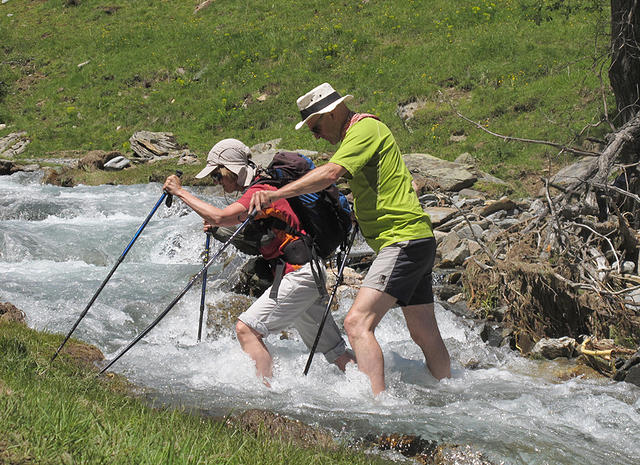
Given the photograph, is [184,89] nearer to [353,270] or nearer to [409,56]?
[409,56]

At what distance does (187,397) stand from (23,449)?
301 centimetres

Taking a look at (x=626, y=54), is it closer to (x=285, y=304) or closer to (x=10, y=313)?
(x=285, y=304)

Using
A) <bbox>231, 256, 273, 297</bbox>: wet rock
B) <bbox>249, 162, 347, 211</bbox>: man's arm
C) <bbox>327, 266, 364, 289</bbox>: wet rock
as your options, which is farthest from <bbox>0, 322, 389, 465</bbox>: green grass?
<bbox>327, 266, 364, 289</bbox>: wet rock

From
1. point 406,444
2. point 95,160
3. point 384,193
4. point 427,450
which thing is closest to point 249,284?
point 384,193

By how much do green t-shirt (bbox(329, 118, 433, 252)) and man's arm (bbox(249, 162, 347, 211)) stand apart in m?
0.24

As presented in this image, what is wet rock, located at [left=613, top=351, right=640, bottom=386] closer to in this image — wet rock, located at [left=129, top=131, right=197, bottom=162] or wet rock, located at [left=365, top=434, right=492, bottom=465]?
wet rock, located at [left=365, top=434, right=492, bottom=465]

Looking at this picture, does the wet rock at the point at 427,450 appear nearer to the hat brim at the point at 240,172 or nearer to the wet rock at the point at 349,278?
the hat brim at the point at 240,172

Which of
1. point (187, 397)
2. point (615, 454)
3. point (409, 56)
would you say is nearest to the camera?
point (615, 454)

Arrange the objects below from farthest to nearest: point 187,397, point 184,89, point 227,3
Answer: point 227,3 → point 184,89 → point 187,397

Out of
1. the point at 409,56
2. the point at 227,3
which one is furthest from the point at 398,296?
the point at 227,3

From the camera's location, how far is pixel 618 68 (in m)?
10.5

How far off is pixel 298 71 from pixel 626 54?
18.6 metres

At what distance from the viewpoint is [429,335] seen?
5.89 metres

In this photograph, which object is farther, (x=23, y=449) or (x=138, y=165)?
(x=138, y=165)
